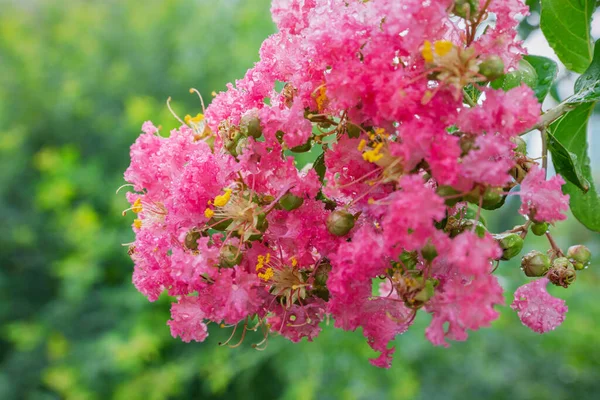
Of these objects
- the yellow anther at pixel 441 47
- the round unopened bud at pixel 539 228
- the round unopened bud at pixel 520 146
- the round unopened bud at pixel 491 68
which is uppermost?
the yellow anther at pixel 441 47

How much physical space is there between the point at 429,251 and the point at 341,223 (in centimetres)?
13

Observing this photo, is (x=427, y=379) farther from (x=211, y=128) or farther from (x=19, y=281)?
(x=211, y=128)

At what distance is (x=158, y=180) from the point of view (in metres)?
0.96

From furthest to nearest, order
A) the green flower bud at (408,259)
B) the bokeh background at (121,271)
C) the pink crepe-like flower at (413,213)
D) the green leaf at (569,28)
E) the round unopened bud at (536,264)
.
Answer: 1. the bokeh background at (121,271)
2. the green leaf at (569,28)
3. the round unopened bud at (536,264)
4. the green flower bud at (408,259)
5. the pink crepe-like flower at (413,213)

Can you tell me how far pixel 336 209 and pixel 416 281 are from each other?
15cm

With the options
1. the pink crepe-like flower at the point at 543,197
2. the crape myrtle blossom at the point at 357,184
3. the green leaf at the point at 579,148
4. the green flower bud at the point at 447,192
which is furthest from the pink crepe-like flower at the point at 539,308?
the green leaf at the point at 579,148

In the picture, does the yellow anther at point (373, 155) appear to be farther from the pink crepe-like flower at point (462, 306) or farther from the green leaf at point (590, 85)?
the green leaf at point (590, 85)

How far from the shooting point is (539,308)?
84cm

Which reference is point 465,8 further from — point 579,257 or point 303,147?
point 579,257

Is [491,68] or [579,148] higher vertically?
[491,68]

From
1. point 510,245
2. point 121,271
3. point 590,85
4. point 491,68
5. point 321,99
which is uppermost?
point 121,271

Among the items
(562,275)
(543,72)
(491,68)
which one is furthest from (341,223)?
(543,72)

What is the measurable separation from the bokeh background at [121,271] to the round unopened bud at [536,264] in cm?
242

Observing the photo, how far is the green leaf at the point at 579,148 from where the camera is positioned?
1.12 meters
